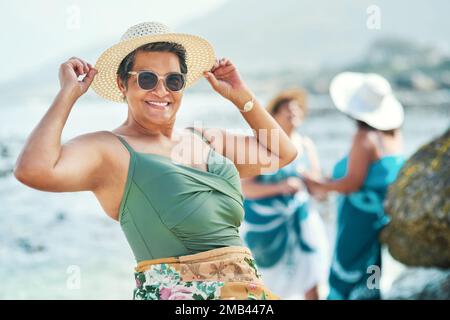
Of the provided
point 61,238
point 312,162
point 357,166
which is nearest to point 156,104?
point 357,166

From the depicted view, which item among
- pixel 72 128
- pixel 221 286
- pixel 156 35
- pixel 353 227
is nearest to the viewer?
pixel 221 286

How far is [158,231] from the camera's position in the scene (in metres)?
2.23

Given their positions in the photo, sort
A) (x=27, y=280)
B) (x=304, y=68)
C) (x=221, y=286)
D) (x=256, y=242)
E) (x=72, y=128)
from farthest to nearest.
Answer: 1. (x=304, y=68)
2. (x=72, y=128)
3. (x=27, y=280)
4. (x=256, y=242)
5. (x=221, y=286)

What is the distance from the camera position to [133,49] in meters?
2.44

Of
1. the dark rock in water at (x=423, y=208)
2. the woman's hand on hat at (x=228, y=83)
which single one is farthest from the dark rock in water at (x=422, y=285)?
the woman's hand on hat at (x=228, y=83)

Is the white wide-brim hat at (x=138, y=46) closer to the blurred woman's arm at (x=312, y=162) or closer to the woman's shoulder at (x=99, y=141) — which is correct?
the woman's shoulder at (x=99, y=141)

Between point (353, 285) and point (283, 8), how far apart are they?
21.0 metres

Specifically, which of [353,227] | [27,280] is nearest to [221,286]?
[353,227]

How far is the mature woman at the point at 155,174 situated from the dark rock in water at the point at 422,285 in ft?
7.59

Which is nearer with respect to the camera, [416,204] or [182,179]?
[182,179]

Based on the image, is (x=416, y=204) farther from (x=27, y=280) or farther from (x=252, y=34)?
(x=252, y=34)

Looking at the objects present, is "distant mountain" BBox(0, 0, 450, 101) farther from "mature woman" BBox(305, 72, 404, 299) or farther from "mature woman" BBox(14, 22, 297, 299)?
"mature woman" BBox(14, 22, 297, 299)

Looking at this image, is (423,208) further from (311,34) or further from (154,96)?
(311,34)

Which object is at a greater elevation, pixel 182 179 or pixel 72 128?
pixel 182 179
